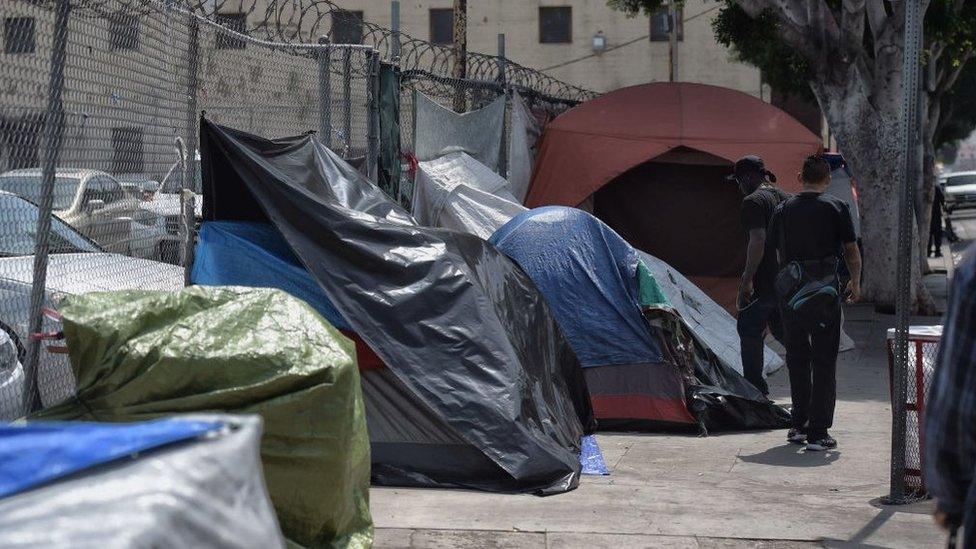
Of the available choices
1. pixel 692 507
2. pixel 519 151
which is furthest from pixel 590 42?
pixel 692 507

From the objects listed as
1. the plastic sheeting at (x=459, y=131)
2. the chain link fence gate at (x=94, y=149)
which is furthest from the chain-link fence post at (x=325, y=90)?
the plastic sheeting at (x=459, y=131)

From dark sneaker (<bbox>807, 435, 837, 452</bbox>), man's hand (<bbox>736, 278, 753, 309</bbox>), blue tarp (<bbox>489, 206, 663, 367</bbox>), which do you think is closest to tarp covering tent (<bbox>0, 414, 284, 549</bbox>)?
dark sneaker (<bbox>807, 435, 837, 452</bbox>)

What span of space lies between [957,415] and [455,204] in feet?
22.5

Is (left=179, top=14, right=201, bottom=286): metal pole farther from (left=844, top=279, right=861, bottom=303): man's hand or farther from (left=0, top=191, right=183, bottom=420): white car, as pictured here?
(left=844, top=279, right=861, bottom=303): man's hand

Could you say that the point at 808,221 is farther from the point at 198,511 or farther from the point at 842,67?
the point at 842,67

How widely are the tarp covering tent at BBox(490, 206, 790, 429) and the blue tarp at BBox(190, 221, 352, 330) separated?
2011 millimetres

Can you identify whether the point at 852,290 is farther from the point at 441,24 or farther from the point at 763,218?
the point at 441,24

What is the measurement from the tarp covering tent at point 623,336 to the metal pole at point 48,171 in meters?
3.77

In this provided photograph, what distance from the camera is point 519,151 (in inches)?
499

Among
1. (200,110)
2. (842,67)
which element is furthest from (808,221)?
(842,67)

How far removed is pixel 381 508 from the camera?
546 cm

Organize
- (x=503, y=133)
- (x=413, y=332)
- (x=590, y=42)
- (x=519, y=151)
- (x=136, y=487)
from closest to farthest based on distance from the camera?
1. (x=136, y=487)
2. (x=413, y=332)
3. (x=503, y=133)
4. (x=519, y=151)
5. (x=590, y=42)

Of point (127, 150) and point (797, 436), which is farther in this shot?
point (797, 436)

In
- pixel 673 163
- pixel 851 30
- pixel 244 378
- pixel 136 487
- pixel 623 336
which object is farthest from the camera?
pixel 851 30
